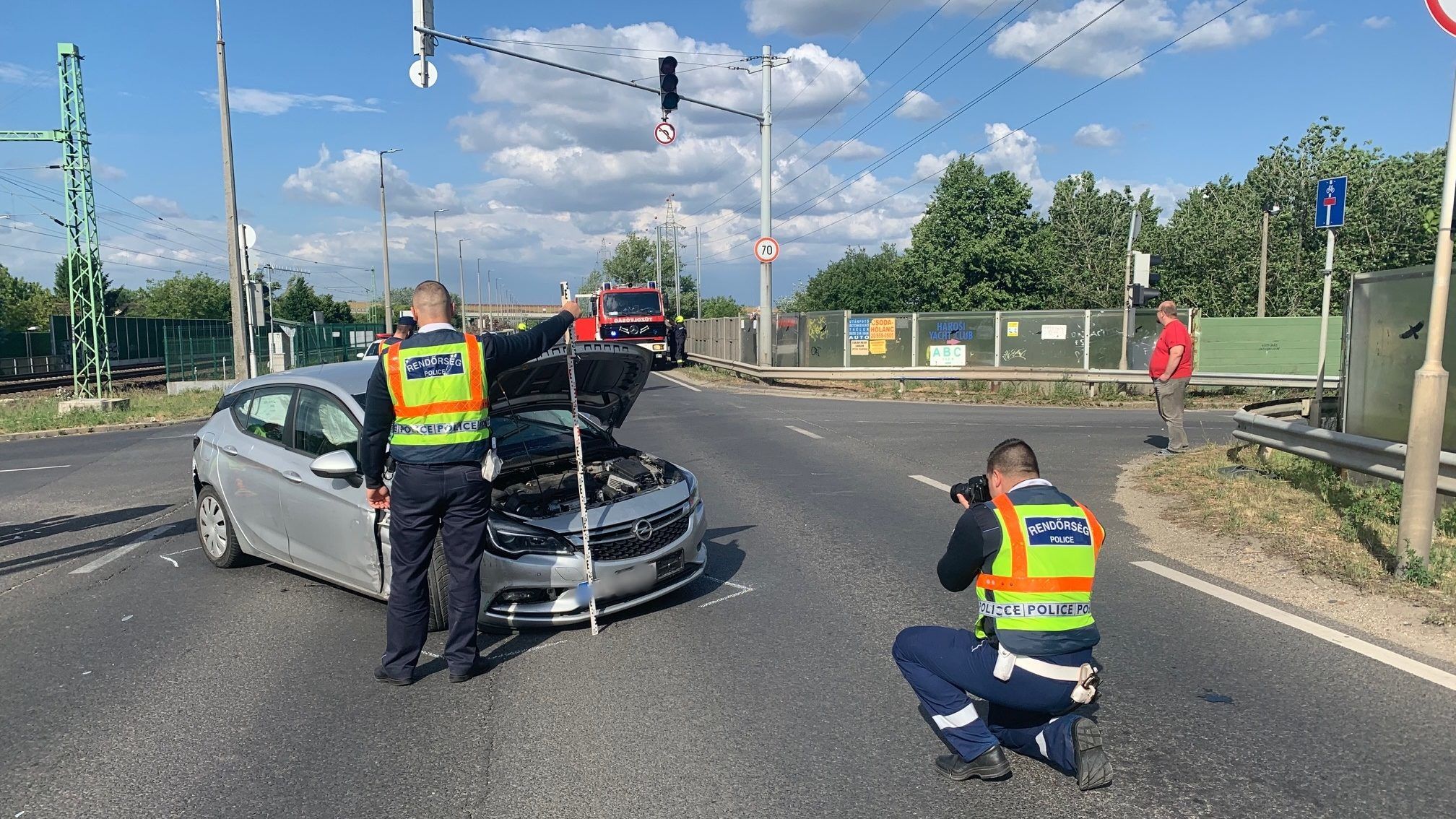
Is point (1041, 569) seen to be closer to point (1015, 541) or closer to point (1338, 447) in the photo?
Answer: point (1015, 541)

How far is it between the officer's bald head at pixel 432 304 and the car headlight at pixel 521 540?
1.16 m

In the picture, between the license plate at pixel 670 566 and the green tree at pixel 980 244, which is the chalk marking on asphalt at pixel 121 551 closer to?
the license plate at pixel 670 566

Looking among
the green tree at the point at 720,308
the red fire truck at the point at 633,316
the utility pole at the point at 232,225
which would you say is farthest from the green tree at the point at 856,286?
the utility pole at the point at 232,225

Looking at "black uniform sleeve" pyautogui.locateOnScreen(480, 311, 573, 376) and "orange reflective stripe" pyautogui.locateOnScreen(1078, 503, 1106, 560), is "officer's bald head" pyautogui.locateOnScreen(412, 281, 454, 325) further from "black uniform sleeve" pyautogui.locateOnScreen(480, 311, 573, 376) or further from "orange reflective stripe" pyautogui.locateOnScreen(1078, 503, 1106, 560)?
"orange reflective stripe" pyautogui.locateOnScreen(1078, 503, 1106, 560)

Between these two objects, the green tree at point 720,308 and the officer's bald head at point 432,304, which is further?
the green tree at point 720,308

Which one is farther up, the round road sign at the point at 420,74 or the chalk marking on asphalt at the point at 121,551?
the round road sign at the point at 420,74

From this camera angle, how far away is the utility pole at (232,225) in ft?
64.7

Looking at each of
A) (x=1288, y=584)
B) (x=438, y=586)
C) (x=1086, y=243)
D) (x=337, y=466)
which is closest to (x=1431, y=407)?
(x=1288, y=584)

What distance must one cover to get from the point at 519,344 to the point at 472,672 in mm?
1662

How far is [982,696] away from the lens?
11.3 ft

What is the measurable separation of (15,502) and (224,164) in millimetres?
11887

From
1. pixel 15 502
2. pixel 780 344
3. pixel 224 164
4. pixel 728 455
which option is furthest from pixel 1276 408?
pixel 224 164

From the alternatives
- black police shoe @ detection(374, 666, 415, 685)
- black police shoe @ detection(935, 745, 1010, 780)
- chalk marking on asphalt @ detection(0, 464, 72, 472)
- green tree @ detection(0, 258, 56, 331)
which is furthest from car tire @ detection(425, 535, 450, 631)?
green tree @ detection(0, 258, 56, 331)

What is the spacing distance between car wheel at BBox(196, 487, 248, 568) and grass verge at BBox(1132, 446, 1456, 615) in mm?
7433
